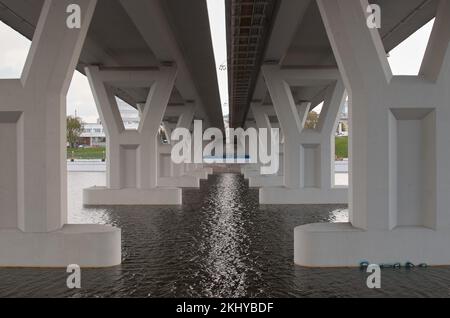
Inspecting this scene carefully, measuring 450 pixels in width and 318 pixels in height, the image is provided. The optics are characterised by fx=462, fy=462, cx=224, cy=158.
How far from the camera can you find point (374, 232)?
396 inches

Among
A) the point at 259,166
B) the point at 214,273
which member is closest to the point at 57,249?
the point at 214,273

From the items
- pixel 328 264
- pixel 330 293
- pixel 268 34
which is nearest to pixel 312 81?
pixel 268 34

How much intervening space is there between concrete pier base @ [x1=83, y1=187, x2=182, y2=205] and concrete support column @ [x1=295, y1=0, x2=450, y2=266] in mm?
13074

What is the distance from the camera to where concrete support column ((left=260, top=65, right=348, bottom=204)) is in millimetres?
22656

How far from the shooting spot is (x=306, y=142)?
924 inches

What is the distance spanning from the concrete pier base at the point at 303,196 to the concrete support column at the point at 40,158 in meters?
13.0

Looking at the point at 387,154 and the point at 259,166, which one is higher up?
the point at 387,154

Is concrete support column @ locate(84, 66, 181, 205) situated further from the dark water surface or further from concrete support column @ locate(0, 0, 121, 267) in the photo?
concrete support column @ locate(0, 0, 121, 267)

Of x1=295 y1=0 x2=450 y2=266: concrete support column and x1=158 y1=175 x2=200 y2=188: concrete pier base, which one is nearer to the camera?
x1=295 y1=0 x2=450 y2=266: concrete support column

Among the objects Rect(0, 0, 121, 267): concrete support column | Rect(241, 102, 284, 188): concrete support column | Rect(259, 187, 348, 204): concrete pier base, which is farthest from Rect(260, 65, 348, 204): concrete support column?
Rect(0, 0, 121, 267): concrete support column

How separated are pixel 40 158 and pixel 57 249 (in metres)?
2.02

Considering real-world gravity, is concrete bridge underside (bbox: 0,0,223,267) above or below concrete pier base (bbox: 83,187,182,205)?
above

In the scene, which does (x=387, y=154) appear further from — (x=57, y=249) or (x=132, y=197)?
(x=132, y=197)
